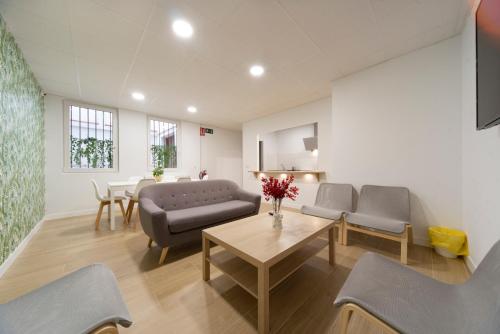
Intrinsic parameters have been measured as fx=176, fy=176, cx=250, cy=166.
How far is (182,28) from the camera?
1.89 metres

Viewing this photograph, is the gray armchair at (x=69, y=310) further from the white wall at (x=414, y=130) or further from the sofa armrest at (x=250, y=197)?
the white wall at (x=414, y=130)

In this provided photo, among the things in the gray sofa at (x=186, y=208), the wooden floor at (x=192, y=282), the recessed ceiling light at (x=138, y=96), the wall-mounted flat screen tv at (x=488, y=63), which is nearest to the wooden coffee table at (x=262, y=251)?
the wooden floor at (x=192, y=282)

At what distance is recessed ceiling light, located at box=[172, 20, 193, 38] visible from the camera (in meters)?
1.83

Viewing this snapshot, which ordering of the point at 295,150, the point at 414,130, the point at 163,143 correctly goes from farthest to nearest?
the point at 163,143 → the point at 295,150 → the point at 414,130

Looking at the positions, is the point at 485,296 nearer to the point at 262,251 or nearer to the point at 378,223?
the point at 262,251

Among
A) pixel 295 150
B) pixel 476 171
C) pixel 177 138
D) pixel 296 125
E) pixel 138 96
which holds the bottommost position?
pixel 476 171

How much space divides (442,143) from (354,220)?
1403 millimetres

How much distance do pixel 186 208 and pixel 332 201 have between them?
2269 millimetres

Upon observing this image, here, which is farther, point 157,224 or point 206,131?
point 206,131

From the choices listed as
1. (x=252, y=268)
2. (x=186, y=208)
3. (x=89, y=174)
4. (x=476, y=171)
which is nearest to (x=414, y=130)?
(x=476, y=171)

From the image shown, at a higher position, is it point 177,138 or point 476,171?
point 177,138

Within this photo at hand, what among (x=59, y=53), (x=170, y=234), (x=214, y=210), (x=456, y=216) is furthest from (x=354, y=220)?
(x=59, y=53)

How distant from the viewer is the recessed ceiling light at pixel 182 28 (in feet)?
→ 6.00

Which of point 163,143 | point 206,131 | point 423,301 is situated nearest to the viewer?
point 423,301
